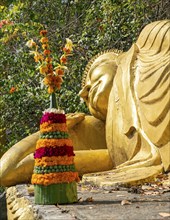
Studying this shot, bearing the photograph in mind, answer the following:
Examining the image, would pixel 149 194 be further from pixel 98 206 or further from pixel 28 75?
pixel 28 75

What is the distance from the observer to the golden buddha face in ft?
19.6

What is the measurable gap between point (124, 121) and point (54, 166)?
79.2 inches

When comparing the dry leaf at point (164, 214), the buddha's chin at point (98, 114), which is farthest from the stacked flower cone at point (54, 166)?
the buddha's chin at point (98, 114)

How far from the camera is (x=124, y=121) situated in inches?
211

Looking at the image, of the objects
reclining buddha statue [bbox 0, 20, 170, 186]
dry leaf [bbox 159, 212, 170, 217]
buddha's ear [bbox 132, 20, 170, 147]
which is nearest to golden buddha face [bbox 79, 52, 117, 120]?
reclining buddha statue [bbox 0, 20, 170, 186]

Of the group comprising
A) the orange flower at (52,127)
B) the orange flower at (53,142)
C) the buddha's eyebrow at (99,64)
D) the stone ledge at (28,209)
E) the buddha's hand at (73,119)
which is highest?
the buddha's eyebrow at (99,64)

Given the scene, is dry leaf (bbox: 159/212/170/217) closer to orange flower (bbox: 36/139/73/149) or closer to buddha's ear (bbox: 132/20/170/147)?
orange flower (bbox: 36/139/73/149)

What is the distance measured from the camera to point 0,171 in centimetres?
547

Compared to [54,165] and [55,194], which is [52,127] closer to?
[54,165]

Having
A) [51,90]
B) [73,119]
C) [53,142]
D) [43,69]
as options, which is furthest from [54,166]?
[73,119]

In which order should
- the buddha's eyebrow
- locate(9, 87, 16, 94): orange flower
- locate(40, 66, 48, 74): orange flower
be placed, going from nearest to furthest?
locate(40, 66, 48, 74): orange flower < the buddha's eyebrow < locate(9, 87, 16, 94): orange flower

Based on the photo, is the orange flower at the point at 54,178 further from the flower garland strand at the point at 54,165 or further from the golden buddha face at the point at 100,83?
the golden buddha face at the point at 100,83

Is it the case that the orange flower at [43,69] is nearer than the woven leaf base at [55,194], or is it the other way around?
the woven leaf base at [55,194]

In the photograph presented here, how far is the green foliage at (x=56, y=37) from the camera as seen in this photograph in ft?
Result: 26.5
